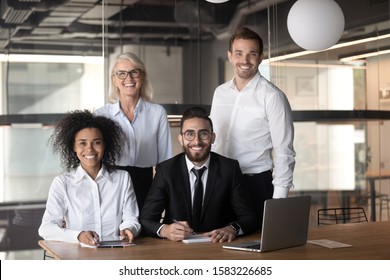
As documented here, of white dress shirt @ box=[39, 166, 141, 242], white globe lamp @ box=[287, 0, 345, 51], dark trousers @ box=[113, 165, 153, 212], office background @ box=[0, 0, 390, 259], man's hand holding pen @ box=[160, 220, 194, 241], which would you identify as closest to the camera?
man's hand holding pen @ box=[160, 220, 194, 241]

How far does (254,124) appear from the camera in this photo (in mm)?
4359

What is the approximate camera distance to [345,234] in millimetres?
3924

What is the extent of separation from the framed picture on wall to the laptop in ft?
16.6

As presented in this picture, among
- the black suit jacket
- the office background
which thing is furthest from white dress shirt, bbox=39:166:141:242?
the office background

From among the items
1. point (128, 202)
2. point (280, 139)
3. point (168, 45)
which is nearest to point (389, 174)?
point (168, 45)

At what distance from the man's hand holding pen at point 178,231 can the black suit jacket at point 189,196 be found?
227 millimetres

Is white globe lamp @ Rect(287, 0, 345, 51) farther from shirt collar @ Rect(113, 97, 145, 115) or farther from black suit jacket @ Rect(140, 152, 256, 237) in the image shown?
black suit jacket @ Rect(140, 152, 256, 237)

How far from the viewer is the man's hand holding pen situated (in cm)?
360

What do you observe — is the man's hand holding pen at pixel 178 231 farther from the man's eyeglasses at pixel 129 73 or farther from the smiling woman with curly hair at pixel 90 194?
the man's eyeglasses at pixel 129 73

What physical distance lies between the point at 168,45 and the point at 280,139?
4.12 metres

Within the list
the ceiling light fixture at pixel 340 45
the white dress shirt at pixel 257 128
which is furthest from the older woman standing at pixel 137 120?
the ceiling light fixture at pixel 340 45

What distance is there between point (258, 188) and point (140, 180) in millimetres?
658
